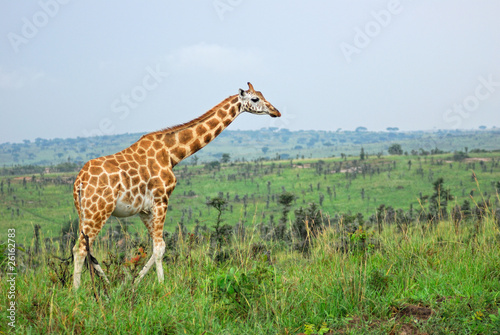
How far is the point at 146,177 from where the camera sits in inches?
292

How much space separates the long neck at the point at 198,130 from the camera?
315 inches

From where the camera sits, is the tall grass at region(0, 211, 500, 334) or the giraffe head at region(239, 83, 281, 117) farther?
the giraffe head at region(239, 83, 281, 117)

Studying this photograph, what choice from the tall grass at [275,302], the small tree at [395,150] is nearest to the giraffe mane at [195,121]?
the tall grass at [275,302]

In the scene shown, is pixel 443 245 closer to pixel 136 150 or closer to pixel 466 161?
pixel 136 150

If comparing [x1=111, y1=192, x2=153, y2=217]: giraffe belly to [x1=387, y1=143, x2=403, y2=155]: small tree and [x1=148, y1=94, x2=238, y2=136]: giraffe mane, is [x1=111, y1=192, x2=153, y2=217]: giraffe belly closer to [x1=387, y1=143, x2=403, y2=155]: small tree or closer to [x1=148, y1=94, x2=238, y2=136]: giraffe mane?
[x1=148, y1=94, x2=238, y2=136]: giraffe mane

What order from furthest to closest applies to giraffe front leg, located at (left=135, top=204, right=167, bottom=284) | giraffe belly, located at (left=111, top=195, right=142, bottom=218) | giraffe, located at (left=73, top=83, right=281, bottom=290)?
giraffe front leg, located at (left=135, top=204, right=167, bottom=284) → giraffe belly, located at (left=111, top=195, right=142, bottom=218) → giraffe, located at (left=73, top=83, right=281, bottom=290)

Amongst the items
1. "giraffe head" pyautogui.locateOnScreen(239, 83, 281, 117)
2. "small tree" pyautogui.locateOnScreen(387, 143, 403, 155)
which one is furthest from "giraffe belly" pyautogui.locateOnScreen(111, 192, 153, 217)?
"small tree" pyautogui.locateOnScreen(387, 143, 403, 155)

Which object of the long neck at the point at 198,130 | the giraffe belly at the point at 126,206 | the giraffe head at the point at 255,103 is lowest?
the giraffe belly at the point at 126,206

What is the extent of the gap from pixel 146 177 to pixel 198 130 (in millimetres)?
1413

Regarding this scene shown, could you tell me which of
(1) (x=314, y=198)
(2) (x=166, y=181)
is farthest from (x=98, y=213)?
(1) (x=314, y=198)

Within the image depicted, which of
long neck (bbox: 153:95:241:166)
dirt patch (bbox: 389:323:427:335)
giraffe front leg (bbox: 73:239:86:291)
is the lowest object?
dirt patch (bbox: 389:323:427:335)

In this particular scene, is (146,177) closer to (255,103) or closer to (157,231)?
(157,231)

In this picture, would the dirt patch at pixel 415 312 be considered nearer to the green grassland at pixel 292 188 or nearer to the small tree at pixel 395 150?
the green grassland at pixel 292 188

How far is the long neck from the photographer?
8.00 m
